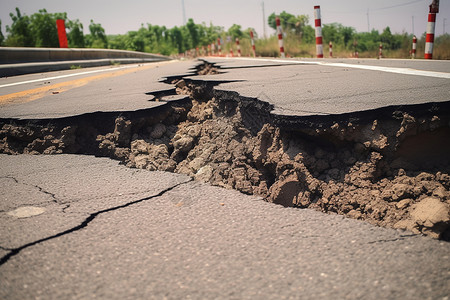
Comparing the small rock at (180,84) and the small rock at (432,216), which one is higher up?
the small rock at (180,84)

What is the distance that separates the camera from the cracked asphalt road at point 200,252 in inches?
41.4

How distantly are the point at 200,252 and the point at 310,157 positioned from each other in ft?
3.93

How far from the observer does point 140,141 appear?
9.11ft

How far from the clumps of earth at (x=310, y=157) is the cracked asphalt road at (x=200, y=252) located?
0.45m

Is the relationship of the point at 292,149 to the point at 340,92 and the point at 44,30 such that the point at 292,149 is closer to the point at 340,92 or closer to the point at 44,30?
the point at 340,92

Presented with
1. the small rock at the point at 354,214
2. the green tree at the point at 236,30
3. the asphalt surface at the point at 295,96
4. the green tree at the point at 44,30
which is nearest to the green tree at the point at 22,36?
the green tree at the point at 44,30

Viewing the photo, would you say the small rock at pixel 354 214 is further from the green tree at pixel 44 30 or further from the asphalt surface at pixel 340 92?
the green tree at pixel 44 30

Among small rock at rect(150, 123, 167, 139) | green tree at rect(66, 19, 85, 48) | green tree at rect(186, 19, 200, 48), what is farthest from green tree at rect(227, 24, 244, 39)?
small rock at rect(150, 123, 167, 139)

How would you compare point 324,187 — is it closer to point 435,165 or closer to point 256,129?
point 435,165

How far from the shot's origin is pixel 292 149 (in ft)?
7.41

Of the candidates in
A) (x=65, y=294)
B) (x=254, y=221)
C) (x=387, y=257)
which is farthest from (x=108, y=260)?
(x=387, y=257)

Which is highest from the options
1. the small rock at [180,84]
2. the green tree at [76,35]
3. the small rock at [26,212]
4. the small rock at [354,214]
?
the green tree at [76,35]

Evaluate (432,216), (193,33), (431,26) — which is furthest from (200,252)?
(193,33)

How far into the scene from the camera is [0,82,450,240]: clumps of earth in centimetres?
180
